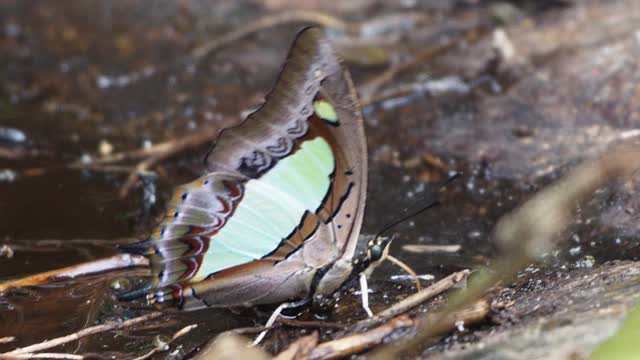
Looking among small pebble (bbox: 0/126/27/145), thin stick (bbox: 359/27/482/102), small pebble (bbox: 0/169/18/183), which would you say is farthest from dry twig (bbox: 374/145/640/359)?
small pebble (bbox: 0/126/27/145)

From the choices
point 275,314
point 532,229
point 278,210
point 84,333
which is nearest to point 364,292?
point 275,314

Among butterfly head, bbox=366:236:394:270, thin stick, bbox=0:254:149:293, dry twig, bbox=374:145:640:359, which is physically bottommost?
dry twig, bbox=374:145:640:359

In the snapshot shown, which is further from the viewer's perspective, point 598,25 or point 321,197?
point 598,25

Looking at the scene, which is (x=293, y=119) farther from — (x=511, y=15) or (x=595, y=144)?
(x=511, y=15)

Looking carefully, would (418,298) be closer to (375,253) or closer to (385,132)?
(375,253)

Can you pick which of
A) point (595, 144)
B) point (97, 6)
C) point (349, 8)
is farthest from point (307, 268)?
point (97, 6)

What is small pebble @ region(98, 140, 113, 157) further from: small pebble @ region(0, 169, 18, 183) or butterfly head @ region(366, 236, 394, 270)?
butterfly head @ region(366, 236, 394, 270)

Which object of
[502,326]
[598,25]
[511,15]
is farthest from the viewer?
[511,15]
